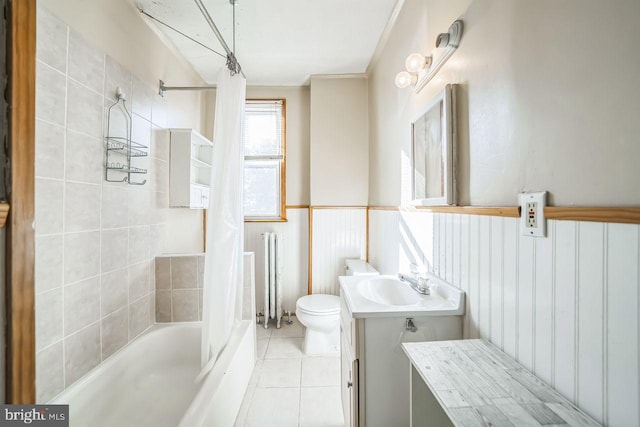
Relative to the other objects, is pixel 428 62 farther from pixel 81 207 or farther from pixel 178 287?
pixel 178 287

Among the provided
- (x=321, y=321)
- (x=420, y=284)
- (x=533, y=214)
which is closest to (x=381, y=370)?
(x=420, y=284)

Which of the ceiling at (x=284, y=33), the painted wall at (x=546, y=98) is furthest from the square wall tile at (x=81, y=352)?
the ceiling at (x=284, y=33)

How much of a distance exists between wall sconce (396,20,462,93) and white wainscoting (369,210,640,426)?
0.73 metres

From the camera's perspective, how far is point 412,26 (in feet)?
5.28

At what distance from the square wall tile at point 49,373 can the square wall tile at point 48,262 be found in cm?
28

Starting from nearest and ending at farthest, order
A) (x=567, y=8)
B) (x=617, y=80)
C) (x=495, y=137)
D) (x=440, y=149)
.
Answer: (x=617, y=80) → (x=567, y=8) → (x=495, y=137) → (x=440, y=149)

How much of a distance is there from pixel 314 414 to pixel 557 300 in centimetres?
152

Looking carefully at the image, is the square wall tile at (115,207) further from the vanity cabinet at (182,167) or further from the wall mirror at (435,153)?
the wall mirror at (435,153)

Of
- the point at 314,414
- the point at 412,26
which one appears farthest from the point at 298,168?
the point at 314,414

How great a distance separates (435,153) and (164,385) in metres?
2.13

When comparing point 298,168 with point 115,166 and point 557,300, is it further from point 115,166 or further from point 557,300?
point 557,300

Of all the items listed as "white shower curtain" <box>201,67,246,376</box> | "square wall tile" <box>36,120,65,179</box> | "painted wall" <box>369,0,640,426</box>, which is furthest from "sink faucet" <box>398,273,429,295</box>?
"square wall tile" <box>36,120,65,179</box>

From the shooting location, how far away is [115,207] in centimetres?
156

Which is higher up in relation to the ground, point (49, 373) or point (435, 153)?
point (435, 153)
